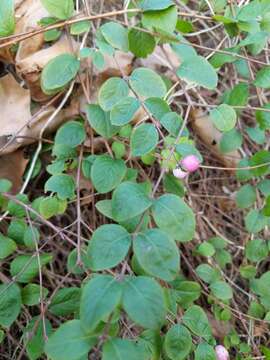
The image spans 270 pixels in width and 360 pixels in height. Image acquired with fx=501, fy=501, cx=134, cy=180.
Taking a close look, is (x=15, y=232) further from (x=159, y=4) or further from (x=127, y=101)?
(x=159, y=4)

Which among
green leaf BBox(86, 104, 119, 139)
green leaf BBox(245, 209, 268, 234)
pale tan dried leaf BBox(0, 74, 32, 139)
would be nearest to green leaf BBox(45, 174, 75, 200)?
green leaf BBox(86, 104, 119, 139)

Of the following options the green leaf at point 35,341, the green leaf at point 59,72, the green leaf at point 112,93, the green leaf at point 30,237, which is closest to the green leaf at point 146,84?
the green leaf at point 112,93

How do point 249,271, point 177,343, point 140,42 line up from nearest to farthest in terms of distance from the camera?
point 177,343 < point 140,42 < point 249,271

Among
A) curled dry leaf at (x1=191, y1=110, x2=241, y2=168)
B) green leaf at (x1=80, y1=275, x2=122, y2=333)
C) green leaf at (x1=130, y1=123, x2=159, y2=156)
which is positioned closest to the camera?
green leaf at (x1=80, y1=275, x2=122, y2=333)

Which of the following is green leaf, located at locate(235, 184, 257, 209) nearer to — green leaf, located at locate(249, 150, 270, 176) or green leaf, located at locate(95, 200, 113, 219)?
green leaf, located at locate(249, 150, 270, 176)

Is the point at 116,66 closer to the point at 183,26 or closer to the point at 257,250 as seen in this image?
the point at 183,26

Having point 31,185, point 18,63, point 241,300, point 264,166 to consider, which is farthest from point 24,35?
point 241,300

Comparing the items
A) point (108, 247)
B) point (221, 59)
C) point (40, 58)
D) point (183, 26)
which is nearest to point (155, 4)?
point (183, 26)
